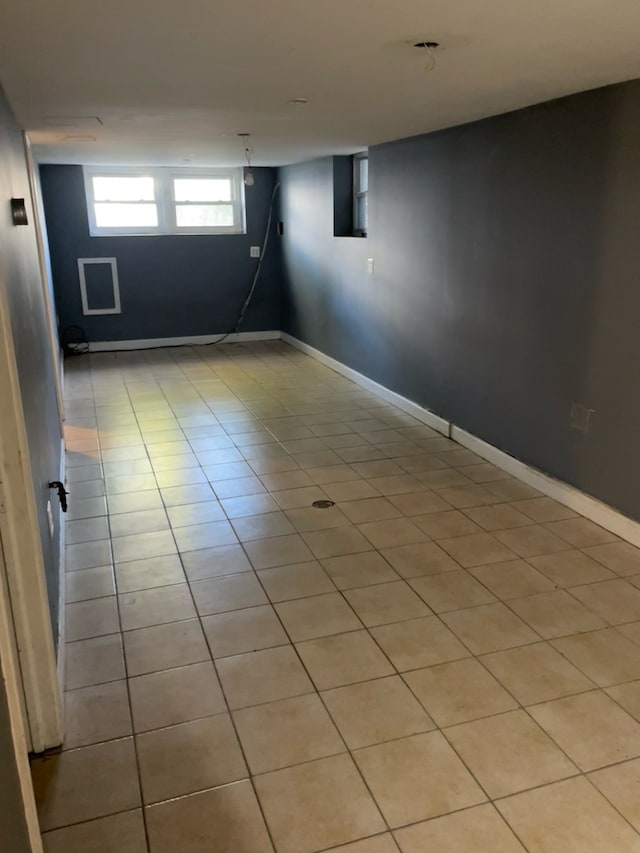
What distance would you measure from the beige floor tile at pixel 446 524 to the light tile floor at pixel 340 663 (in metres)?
0.01

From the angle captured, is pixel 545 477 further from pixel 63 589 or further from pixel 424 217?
pixel 63 589

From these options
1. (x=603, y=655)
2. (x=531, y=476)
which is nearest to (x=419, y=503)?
(x=531, y=476)

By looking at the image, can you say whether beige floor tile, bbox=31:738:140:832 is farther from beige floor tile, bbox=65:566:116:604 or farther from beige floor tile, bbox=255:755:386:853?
beige floor tile, bbox=65:566:116:604

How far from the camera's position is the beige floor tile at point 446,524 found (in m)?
3.29

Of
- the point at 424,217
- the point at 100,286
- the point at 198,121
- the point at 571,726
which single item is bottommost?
the point at 571,726

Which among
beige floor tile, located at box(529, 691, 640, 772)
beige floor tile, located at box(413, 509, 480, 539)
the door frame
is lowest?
beige floor tile, located at box(529, 691, 640, 772)

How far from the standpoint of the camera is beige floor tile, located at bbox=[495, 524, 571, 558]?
3.11m

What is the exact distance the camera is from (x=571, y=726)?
206 centimetres

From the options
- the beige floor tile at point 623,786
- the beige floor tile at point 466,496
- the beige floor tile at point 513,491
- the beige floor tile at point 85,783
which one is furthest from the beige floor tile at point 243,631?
the beige floor tile at point 513,491

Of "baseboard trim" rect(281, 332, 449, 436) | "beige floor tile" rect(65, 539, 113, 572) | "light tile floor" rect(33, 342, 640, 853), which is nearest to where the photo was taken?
"light tile floor" rect(33, 342, 640, 853)

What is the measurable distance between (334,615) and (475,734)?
0.74 m

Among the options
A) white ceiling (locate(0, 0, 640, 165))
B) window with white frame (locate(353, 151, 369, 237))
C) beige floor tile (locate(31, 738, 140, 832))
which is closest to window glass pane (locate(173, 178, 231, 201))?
window with white frame (locate(353, 151, 369, 237))

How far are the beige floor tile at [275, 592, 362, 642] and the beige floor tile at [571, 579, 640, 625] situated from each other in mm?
928

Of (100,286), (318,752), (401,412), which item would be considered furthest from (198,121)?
(100,286)
